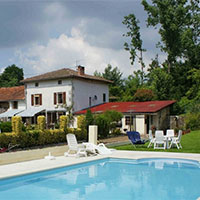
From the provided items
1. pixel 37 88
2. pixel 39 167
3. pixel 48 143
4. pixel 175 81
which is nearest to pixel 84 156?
pixel 39 167

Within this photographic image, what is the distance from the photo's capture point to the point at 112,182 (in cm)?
1154

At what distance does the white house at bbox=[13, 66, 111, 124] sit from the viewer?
36.5 m

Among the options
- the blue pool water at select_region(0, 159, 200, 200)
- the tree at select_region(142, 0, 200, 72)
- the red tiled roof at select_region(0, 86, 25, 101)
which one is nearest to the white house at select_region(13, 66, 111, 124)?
the red tiled roof at select_region(0, 86, 25, 101)

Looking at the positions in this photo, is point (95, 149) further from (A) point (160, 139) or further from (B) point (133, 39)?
(B) point (133, 39)

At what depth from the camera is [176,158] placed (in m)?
15.3

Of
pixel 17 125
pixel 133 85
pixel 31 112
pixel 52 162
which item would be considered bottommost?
pixel 52 162

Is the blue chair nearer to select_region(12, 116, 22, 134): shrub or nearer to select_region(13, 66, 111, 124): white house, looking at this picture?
select_region(12, 116, 22, 134): shrub

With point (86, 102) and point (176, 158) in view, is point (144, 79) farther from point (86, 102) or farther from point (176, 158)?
point (176, 158)

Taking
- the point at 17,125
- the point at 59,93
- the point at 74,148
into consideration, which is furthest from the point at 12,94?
the point at 74,148

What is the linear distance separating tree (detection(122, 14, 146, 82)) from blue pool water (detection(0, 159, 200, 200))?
3763cm

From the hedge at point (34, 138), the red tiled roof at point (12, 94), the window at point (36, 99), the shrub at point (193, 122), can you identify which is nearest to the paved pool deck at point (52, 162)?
the hedge at point (34, 138)

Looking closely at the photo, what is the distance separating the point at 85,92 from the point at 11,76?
4910 centimetres

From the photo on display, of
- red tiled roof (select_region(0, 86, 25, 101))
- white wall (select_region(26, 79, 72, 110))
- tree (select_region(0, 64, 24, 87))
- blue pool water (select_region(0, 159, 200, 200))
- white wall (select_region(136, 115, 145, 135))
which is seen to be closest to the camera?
blue pool water (select_region(0, 159, 200, 200))

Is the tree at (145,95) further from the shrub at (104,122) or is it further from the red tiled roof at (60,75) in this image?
the shrub at (104,122)
